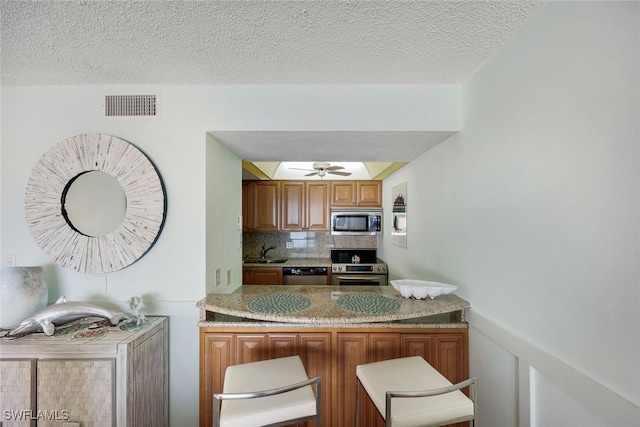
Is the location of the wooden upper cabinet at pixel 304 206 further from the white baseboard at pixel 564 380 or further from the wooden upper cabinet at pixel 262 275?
the white baseboard at pixel 564 380

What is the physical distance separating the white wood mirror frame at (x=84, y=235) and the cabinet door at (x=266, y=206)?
88.6 inches

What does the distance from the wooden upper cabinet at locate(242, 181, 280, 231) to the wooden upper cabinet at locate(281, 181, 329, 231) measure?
0.35 ft

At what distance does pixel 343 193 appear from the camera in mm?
3869

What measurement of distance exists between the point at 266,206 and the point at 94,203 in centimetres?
233

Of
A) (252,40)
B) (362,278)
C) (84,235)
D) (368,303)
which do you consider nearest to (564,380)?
(368,303)

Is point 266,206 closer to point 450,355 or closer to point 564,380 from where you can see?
point 450,355

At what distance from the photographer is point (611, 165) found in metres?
0.75

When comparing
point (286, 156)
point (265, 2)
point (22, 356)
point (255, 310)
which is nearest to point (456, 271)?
point (255, 310)

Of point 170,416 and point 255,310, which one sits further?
point 170,416

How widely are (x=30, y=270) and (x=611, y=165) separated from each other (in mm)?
2599

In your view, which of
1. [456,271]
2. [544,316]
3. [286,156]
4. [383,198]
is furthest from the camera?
[383,198]

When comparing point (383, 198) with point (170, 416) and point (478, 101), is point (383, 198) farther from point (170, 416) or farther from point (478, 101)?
point (170, 416)

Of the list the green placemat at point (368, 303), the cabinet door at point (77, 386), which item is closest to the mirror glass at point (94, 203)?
the cabinet door at point (77, 386)

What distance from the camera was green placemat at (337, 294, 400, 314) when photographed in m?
1.47
